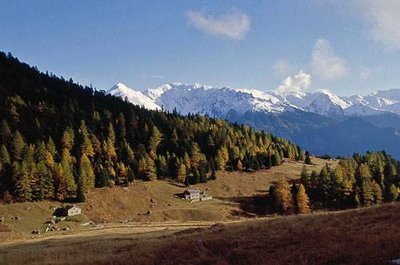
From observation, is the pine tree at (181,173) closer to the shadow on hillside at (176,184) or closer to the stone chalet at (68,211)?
the shadow on hillside at (176,184)

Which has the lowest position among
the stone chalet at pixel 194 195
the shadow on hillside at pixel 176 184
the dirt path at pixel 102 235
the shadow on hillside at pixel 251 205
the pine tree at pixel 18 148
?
the dirt path at pixel 102 235

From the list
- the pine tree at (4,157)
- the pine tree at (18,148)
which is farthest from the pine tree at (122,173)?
the pine tree at (4,157)

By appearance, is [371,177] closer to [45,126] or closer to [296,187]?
[296,187]

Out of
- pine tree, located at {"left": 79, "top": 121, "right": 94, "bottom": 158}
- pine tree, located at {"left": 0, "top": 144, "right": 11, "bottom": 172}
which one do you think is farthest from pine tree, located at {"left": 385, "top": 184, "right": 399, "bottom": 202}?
pine tree, located at {"left": 0, "top": 144, "right": 11, "bottom": 172}

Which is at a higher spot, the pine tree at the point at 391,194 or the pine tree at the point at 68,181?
the pine tree at the point at 68,181

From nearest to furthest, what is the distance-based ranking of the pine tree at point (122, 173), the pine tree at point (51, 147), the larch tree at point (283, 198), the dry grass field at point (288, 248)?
1. the dry grass field at point (288, 248)
2. the larch tree at point (283, 198)
3. the pine tree at point (51, 147)
4. the pine tree at point (122, 173)

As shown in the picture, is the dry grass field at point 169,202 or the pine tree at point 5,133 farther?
the pine tree at point 5,133

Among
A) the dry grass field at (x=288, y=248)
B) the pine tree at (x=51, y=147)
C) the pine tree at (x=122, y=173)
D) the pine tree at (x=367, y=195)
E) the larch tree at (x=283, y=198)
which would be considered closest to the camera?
the dry grass field at (x=288, y=248)

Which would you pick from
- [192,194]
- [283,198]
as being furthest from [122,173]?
[283,198]

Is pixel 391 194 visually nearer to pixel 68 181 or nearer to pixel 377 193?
pixel 377 193

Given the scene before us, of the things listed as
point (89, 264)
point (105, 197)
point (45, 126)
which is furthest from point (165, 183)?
point (89, 264)

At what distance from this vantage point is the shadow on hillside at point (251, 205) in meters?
152

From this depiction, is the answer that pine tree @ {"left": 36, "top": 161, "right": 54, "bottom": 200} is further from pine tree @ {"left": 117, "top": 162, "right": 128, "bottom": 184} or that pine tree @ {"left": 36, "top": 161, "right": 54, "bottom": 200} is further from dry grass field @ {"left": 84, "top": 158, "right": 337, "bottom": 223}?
pine tree @ {"left": 117, "top": 162, "right": 128, "bottom": 184}

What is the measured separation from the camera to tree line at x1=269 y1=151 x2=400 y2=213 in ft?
495
